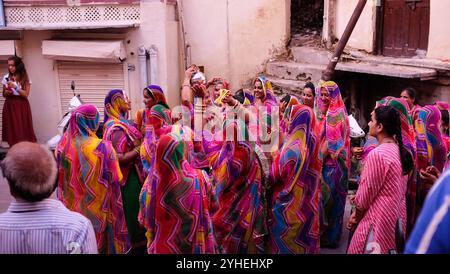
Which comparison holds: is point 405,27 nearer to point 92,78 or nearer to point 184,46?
point 184,46

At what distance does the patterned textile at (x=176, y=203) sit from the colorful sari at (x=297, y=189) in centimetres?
107

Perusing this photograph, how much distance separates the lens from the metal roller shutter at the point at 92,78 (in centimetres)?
1022

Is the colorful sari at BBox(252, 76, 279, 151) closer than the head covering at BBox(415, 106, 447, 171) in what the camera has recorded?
No

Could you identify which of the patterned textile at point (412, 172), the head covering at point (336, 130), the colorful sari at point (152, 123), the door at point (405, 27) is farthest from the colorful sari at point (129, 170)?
the door at point (405, 27)

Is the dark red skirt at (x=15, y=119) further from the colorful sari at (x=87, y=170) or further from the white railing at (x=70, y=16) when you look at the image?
the colorful sari at (x=87, y=170)

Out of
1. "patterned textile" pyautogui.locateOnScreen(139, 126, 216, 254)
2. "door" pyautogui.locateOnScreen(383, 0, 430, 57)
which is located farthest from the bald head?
"door" pyautogui.locateOnScreen(383, 0, 430, 57)

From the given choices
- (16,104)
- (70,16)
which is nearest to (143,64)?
(70,16)

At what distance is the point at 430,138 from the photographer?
16.5 ft

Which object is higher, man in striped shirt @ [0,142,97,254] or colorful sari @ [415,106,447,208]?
man in striped shirt @ [0,142,97,254]

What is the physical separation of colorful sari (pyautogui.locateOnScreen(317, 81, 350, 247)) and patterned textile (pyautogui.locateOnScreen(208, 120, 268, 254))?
114 cm

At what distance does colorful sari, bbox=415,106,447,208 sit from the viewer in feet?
16.0

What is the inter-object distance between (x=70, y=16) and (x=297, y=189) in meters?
6.96

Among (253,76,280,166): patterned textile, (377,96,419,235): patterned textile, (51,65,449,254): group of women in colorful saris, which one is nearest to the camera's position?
(51,65,449,254): group of women in colorful saris

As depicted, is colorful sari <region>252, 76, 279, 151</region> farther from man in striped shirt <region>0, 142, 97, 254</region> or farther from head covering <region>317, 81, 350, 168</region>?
man in striped shirt <region>0, 142, 97, 254</region>
